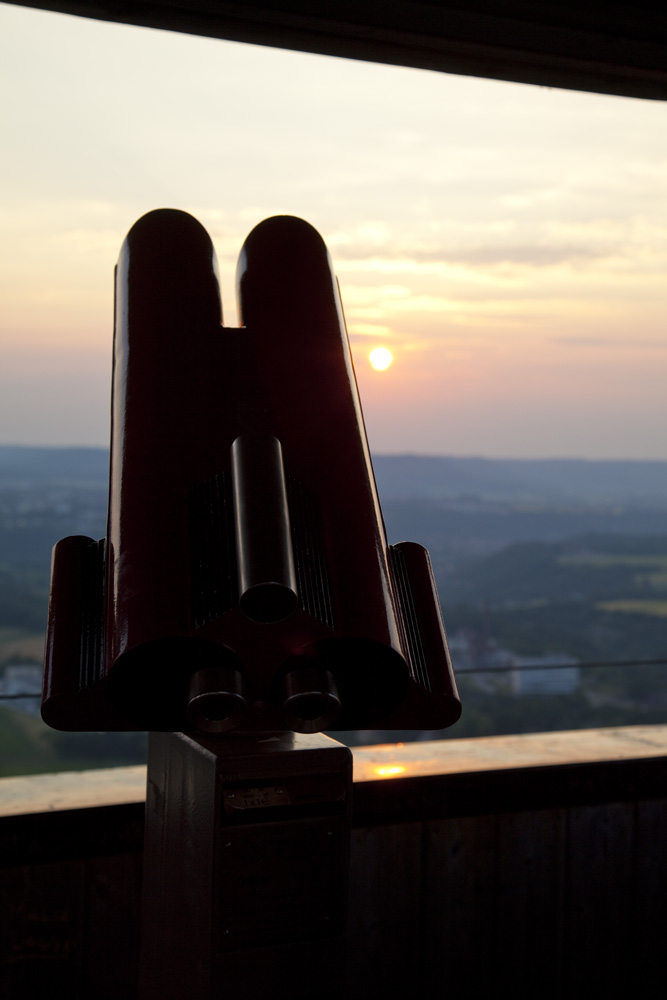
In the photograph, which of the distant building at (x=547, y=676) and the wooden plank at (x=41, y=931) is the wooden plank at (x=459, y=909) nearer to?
the distant building at (x=547, y=676)

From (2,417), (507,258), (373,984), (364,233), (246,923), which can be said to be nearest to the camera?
(246,923)

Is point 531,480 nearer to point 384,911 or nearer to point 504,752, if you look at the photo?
point 504,752

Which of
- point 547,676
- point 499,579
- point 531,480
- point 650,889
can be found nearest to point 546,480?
point 531,480

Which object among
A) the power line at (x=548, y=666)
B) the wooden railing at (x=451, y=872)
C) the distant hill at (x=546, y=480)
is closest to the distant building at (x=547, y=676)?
the power line at (x=548, y=666)

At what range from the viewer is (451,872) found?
135 cm

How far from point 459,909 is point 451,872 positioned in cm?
6

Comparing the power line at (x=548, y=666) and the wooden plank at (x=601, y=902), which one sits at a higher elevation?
the power line at (x=548, y=666)

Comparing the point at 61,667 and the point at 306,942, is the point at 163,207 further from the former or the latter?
the point at 306,942

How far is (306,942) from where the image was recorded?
775 millimetres

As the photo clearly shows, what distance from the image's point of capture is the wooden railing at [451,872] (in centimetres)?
114

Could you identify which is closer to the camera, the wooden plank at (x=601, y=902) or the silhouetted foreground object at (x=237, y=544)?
the silhouetted foreground object at (x=237, y=544)

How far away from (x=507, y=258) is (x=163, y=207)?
1.54 meters

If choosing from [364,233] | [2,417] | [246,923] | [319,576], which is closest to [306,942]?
[246,923]

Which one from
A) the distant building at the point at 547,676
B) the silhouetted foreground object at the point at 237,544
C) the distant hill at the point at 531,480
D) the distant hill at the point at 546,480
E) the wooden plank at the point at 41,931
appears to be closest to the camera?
the silhouetted foreground object at the point at 237,544
